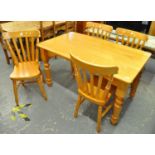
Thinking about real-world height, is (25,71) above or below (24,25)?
below

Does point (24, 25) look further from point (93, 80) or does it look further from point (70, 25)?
point (93, 80)

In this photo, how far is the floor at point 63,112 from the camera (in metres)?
1.75

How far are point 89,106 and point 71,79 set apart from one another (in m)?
0.67

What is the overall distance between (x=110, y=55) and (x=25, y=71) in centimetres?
108

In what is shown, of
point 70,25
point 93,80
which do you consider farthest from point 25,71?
point 70,25

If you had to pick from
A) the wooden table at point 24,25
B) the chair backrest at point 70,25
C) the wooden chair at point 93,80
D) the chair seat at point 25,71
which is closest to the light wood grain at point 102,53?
the wooden chair at point 93,80

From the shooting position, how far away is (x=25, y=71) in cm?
194

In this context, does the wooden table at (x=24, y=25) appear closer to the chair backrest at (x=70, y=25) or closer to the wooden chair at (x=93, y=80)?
the chair backrest at (x=70, y=25)

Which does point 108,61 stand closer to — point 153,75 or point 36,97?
point 36,97

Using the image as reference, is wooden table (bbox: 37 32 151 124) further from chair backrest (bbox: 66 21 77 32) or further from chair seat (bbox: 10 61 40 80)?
chair backrest (bbox: 66 21 77 32)

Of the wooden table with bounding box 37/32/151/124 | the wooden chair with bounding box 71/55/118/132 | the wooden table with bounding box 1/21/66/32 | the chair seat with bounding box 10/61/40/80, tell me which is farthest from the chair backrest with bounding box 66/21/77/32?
the wooden chair with bounding box 71/55/118/132

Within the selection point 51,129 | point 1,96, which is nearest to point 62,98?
point 51,129

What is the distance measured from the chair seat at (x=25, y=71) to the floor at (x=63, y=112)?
16.5 inches

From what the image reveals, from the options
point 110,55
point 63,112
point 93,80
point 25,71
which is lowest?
point 63,112
